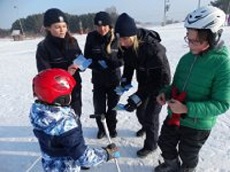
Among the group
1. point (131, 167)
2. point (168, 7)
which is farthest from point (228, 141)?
point (168, 7)

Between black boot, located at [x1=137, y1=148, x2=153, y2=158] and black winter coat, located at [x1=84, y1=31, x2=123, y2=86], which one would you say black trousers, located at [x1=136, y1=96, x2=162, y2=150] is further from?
black winter coat, located at [x1=84, y1=31, x2=123, y2=86]

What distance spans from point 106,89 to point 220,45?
6.12 feet

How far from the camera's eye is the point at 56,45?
348 cm

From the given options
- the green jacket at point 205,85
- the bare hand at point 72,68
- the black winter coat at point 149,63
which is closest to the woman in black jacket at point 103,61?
the black winter coat at point 149,63

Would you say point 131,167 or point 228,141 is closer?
point 131,167

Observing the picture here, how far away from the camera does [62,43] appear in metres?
3.50

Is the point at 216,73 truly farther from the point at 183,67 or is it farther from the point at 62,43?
the point at 62,43

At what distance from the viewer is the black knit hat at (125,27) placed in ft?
10.0

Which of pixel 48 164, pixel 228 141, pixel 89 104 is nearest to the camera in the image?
pixel 48 164

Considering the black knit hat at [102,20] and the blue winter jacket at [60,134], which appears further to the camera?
the black knit hat at [102,20]

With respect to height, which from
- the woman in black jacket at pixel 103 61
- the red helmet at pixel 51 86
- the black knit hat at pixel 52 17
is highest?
the black knit hat at pixel 52 17

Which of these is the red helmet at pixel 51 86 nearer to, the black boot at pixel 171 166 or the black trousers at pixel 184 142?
the black trousers at pixel 184 142

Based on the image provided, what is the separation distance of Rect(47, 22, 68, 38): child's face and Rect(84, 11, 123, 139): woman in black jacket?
0.49m

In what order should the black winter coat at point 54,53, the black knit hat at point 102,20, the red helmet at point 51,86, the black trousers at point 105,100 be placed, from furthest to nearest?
A: the black trousers at point 105,100 → the black knit hat at point 102,20 → the black winter coat at point 54,53 → the red helmet at point 51,86
